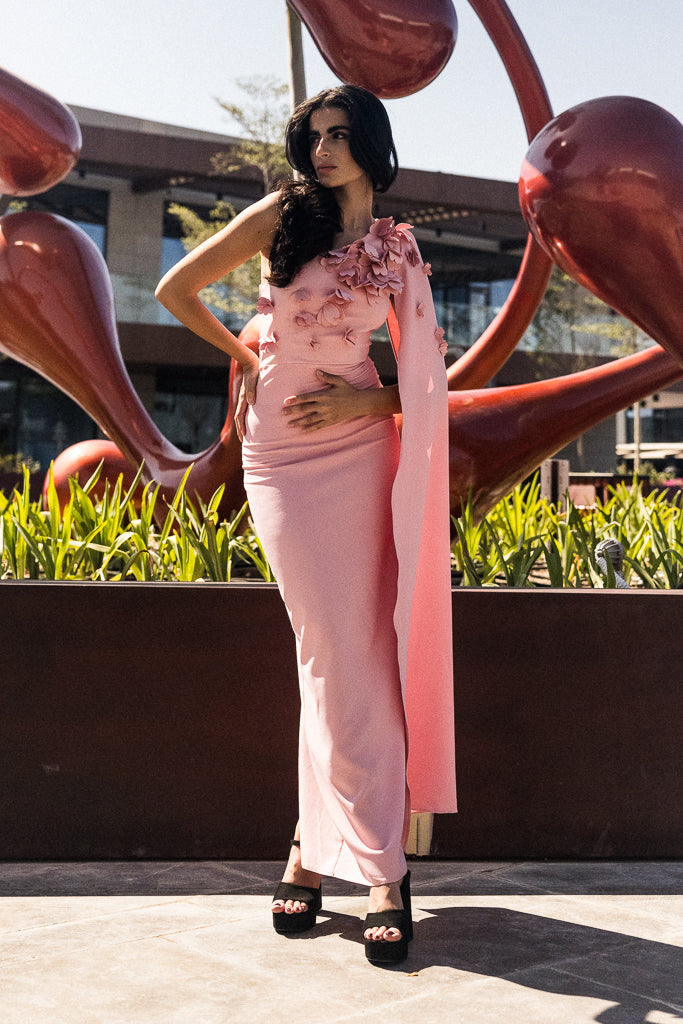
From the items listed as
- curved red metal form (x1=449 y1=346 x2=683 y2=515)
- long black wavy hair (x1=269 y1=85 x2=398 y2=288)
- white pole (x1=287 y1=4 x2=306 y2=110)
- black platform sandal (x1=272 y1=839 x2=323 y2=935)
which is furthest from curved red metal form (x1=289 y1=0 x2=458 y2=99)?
black platform sandal (x1=272 y1=839 x2=323 y2=935)

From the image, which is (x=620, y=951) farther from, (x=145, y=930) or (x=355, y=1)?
(x=355, y=1)

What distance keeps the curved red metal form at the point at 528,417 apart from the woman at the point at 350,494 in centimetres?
128

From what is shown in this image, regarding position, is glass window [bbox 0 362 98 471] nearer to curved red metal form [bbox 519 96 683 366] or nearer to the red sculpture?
the red sculpture

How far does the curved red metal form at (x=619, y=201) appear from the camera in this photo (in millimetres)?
2824

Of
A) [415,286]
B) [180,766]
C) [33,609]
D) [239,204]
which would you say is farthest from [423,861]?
[239,204]

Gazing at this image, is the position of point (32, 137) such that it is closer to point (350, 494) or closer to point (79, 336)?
point (79, 336)

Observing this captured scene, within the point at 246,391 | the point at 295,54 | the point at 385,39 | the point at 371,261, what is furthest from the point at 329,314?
the point at 295,54

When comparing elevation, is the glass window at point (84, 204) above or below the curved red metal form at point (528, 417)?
above

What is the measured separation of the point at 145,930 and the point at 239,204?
2340cm

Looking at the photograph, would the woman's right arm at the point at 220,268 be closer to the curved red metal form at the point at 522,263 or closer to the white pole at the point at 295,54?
the curved red metal form at the point at 522,263

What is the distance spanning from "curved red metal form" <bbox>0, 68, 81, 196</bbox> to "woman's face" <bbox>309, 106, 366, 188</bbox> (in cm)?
181

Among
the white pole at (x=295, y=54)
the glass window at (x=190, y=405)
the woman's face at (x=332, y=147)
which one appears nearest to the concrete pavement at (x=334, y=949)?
the woman's face at (x=332, y=147)

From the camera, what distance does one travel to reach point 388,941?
2193 mm

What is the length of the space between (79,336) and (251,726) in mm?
1948
